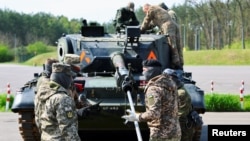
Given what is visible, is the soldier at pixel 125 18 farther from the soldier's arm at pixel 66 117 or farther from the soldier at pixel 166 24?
the soldier's arm at pixel 66 117

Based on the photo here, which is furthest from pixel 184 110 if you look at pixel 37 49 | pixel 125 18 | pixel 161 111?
pixel 37 49

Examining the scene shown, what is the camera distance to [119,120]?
1213 centimetres

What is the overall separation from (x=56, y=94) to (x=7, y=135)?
794cm

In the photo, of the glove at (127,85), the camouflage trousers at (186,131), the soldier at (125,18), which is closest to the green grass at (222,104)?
the soldier at (125,18)

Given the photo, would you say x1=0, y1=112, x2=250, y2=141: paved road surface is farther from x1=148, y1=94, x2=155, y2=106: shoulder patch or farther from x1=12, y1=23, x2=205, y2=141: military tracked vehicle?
x1=148, y1=94, x2=155, y2=106: shoulder patch

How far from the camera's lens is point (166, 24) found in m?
14.9

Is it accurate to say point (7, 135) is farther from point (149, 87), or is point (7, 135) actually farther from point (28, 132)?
point (149, 87)

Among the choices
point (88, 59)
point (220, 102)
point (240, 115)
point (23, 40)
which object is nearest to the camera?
point (88, 59)

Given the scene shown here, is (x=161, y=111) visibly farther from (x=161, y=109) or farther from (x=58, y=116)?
(x=58, y=116)

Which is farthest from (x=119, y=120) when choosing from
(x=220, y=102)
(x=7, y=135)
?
(x=220, y=102)

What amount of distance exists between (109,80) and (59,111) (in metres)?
5.20

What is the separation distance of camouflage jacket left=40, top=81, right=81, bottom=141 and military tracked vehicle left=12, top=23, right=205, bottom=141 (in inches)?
109

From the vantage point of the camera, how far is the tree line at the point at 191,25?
7769 cm

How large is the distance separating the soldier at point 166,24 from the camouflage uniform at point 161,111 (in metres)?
6.66
